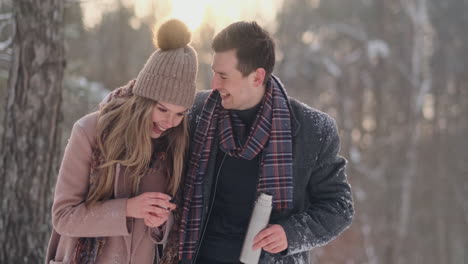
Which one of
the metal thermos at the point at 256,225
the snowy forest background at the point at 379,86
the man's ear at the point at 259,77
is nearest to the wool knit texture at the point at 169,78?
the man's ear at the point at 259,77

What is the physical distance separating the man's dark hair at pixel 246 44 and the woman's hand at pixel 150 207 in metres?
0.74

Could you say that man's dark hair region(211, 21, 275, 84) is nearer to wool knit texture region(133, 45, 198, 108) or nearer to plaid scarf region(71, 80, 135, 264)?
wool knit texture region(133, 45, 198, 108)

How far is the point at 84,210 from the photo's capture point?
2.16 m

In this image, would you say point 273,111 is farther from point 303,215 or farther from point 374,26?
point 374,26

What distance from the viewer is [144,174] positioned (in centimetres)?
228

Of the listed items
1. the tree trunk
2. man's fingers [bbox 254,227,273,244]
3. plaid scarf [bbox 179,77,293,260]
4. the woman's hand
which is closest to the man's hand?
man's fingers [bbox 254,227,273,244]

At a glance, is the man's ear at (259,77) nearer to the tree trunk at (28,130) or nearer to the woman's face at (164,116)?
the woman's face at (164,116)

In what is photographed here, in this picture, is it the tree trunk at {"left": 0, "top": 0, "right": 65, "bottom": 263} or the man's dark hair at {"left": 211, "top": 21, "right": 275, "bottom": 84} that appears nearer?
the man's dark hair at {"left": 211, "top": 21, "right": 275, "bottom": 84}

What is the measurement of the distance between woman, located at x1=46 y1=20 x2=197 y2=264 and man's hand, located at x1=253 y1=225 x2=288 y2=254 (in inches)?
16.3

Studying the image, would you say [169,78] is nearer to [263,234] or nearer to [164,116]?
[164,116]

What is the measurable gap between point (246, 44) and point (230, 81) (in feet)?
0.64

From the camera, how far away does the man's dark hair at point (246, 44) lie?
2.54 metres

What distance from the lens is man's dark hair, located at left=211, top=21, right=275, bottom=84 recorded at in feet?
8.33

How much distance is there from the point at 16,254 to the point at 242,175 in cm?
171
